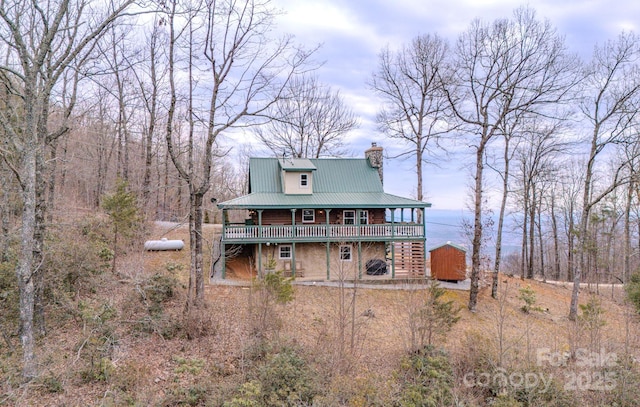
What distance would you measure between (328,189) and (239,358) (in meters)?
12.9

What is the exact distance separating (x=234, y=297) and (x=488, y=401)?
9669mm

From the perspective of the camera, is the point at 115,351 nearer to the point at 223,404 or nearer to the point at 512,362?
the point at 223,404

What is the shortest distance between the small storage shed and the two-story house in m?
0.85

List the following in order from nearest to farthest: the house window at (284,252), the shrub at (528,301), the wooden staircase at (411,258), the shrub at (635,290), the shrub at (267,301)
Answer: the shrub at (267,301) → the shrub at (635,290) → the shrub at (528,301) → the wooden staircase at (411,258) → the house window at (284,252)

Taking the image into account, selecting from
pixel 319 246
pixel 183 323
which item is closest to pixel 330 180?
pixel 319 246

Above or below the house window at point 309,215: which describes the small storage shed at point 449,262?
below

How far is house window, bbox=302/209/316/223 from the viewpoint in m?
19.9

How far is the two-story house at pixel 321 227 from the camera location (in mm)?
18125

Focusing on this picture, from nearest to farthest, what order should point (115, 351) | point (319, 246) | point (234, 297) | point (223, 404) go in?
point (223, 404) → point (115, 351) → point (234, 297) → point (319, 246)

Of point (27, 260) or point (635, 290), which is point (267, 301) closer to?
point (27, 260)

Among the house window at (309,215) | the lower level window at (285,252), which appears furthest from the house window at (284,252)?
the house window at (309,215)

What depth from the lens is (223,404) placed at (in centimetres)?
716

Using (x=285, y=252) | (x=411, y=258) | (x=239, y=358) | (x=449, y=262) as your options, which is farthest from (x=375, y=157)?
(x=239, y=358)

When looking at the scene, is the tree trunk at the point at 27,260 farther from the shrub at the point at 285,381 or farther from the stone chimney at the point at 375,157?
the stone chimney at the point at 375,157
